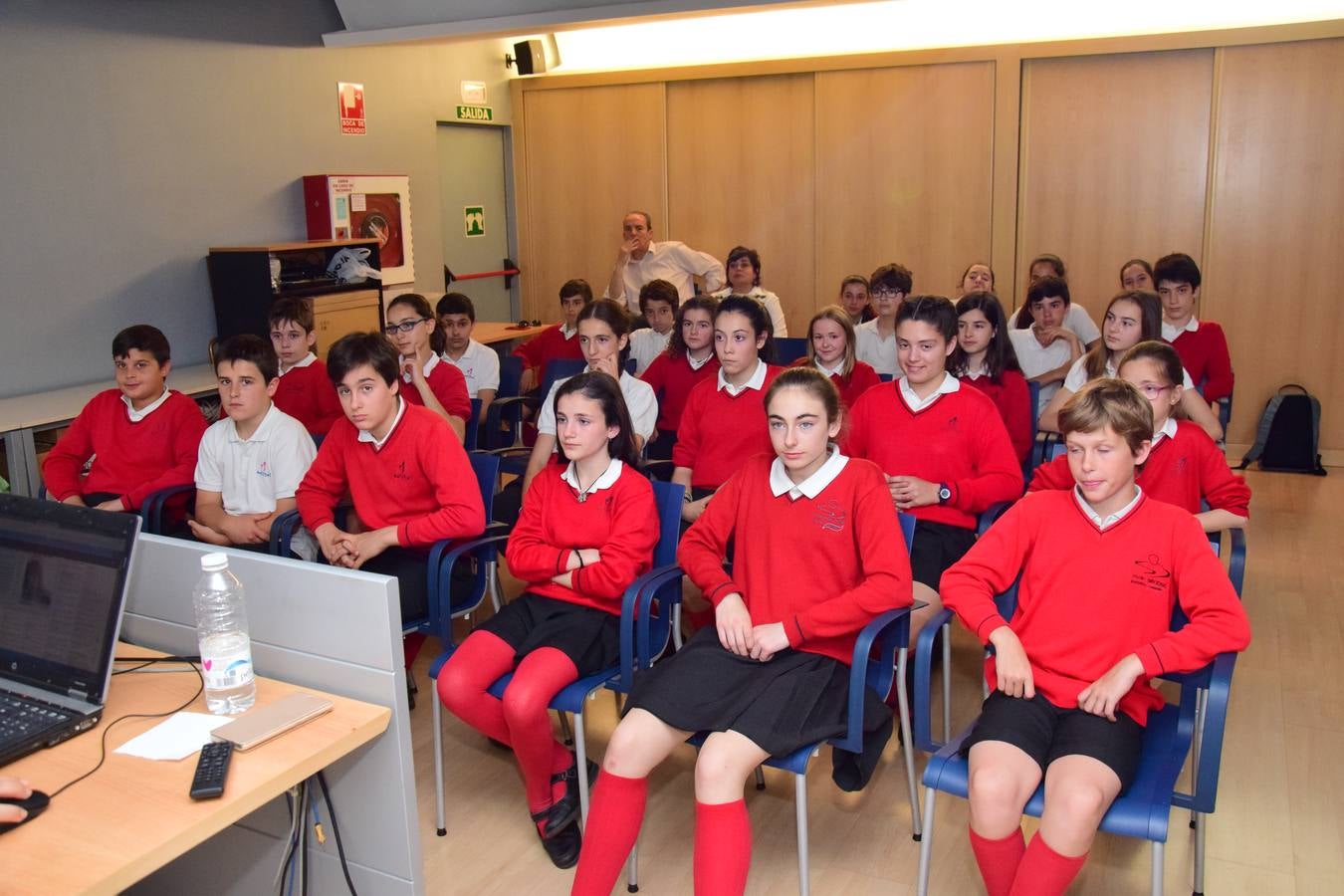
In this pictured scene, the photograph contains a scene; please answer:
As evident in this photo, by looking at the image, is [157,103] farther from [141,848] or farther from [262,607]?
[141,848]

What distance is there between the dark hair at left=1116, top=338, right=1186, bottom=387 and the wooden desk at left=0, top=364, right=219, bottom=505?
3.89m

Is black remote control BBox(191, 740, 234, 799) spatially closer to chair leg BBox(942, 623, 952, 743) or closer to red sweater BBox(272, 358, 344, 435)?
chair leg BBox(942, 623, 952, 743)

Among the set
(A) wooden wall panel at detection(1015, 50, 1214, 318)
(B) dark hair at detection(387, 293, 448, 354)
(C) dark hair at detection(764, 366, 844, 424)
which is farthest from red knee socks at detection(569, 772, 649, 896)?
(A) wooden wall panel at detection(1015, 50, 1214, 318)

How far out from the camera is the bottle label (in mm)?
1905

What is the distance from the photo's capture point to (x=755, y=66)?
7.86 m

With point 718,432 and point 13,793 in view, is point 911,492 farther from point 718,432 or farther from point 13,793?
point 13,793

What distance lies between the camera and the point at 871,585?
8.54 ft

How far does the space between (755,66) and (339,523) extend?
539 cm

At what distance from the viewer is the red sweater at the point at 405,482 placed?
127 inches

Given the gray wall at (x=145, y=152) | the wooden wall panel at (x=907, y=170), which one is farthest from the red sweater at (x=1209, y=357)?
the gray wall at (x=145, y=152)

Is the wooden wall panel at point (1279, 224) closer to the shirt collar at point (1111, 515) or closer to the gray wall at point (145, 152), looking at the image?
the shirt collar at point (1111, 515)

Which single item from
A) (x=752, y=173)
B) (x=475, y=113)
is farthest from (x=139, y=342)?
(x=752, y=173)

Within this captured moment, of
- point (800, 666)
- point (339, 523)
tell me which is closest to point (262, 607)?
point (800, 666)

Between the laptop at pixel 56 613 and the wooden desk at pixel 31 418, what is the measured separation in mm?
2556
